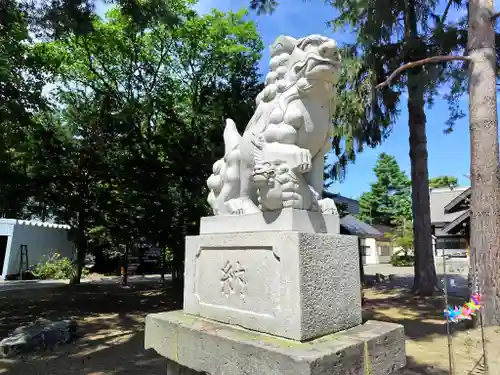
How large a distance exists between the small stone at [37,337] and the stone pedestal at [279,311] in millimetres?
4075

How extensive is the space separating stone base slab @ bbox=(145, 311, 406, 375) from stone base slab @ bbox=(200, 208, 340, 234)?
61 cm

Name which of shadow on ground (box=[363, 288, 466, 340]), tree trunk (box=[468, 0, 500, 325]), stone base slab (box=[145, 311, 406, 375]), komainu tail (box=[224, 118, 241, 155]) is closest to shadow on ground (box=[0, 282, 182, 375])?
stone base slab (box=[145, 311, 406, 375])

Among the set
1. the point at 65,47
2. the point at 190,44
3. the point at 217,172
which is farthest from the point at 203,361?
the point at 65,47

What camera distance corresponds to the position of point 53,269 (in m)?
18.4

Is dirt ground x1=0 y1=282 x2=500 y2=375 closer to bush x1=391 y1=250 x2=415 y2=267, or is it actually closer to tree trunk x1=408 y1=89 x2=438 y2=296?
tree trunk x1=408 y1=89 x2=438 y2=296

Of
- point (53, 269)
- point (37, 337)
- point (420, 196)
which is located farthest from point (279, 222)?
point (53, 269)

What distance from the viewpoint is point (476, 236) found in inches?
238

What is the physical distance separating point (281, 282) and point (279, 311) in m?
0.16

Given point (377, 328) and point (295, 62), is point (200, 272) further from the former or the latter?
point (295, 62)

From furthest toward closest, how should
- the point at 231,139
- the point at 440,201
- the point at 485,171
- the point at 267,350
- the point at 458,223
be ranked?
the point at 440,201 → the point at 458,223 → the point at 485,171 → the point at 231,139 → the point at 267,350

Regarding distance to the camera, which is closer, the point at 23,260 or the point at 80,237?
the point at 80,237

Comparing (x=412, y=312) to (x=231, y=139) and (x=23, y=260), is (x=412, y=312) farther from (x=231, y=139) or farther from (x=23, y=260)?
(x=23, y=260)

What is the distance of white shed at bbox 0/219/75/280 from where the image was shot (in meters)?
17.0

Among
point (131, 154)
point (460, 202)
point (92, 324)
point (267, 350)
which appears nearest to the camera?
point (267, 350)
